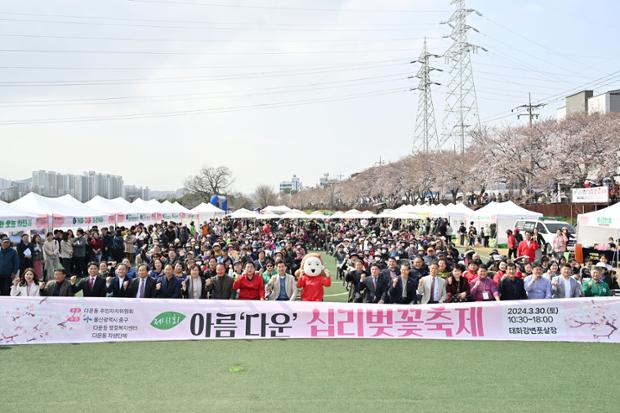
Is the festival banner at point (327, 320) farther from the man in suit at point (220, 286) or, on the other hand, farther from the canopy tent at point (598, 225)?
the canopy tent at point (598, 225)

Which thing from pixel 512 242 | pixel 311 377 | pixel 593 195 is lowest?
pixel 311 377

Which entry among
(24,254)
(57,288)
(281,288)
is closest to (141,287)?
(57,288)

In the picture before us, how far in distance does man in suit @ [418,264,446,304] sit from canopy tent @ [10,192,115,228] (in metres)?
14.1

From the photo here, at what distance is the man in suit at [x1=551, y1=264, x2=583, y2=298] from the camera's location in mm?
9125

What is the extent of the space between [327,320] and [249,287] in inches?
60.2

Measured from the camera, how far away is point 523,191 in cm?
4916

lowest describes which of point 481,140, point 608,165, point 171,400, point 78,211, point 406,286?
point 171,400

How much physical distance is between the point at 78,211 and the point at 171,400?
55.4 feet

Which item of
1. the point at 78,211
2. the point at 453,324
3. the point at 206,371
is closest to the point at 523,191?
the point at 78,211

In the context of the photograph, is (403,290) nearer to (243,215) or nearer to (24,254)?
(24,254)

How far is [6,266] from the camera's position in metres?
11.2

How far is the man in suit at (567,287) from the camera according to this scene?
9.12 meters

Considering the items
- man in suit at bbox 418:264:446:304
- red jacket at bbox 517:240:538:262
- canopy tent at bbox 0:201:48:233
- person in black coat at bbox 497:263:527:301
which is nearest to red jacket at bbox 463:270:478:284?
person in black coat at bbox 497:263:527:301

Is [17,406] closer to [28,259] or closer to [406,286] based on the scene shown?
[406,286]
